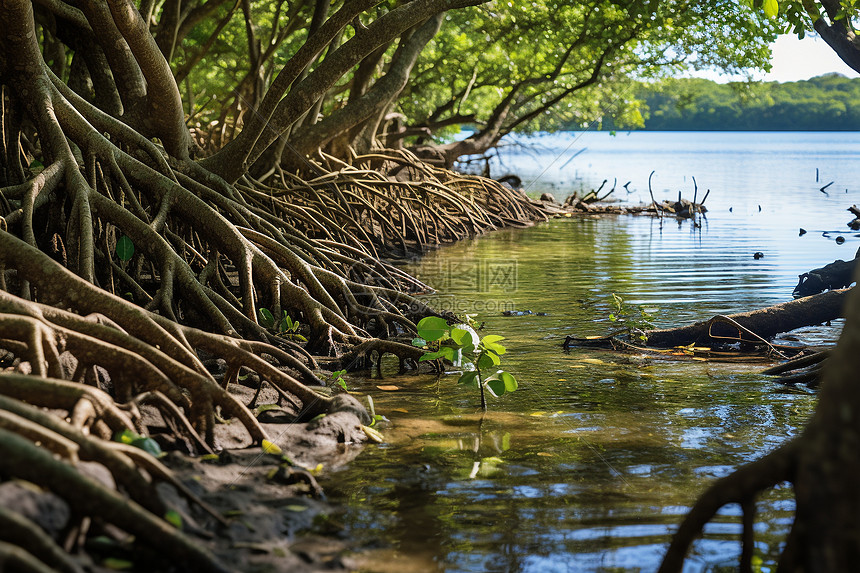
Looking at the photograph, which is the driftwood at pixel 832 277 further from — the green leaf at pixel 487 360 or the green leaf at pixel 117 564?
the green leaf at pixel 117 564

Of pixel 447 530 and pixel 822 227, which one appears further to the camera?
pixel 822 227

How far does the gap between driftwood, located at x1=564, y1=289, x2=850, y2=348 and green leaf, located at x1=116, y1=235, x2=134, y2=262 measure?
3.08 meters

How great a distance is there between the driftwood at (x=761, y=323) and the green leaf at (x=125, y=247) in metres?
3.08

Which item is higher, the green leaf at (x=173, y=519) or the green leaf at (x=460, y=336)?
the green leaf at (x=460, y=336)

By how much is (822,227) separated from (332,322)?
13208mm

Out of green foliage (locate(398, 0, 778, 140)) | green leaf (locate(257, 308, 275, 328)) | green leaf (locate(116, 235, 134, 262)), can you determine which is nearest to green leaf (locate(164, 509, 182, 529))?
green leaf (locate(116, 235, 134, 262))

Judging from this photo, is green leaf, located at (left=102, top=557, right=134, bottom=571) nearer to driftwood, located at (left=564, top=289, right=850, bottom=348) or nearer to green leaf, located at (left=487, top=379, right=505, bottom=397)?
green leaf, located at (left=487, top=379, right=505, bottom=397)

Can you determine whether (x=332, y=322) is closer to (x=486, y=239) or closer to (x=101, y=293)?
(x=101, y=293)

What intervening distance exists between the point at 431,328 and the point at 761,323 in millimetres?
2865

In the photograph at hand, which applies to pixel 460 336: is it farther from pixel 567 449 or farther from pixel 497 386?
pixel 567 449

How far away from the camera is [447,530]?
2850 mm

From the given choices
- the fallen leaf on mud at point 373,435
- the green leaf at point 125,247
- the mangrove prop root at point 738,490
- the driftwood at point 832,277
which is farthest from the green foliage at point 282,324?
the driftwood at point 832,277

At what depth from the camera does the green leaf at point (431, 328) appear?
4.32 m

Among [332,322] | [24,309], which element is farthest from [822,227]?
[24,309]
